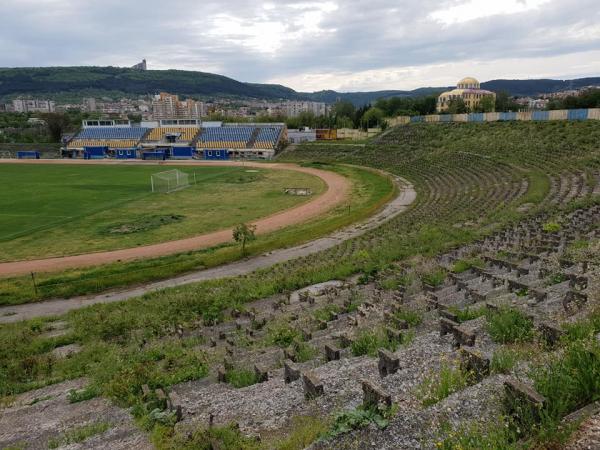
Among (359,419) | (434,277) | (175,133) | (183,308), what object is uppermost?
(175,133)

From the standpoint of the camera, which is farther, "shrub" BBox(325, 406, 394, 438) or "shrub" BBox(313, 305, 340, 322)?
"shrub" BBox(313, 305, 340, 322)

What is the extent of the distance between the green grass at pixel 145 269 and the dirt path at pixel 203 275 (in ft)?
2.29

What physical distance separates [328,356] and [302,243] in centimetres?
2271

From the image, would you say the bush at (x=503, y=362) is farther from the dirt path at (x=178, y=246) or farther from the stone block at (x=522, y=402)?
the dirt path at (x=178, y=246)

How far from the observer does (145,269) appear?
88.3ft

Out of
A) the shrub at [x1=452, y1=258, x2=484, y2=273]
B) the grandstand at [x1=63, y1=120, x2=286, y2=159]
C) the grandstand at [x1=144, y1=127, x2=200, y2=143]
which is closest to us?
the shrub at [x1=452, y1=258, x2=484, y2=273]

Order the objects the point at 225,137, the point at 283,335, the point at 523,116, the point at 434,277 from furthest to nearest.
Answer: the point at 225,137
the point at 523,116
the point at 434,277
the point at 283,335

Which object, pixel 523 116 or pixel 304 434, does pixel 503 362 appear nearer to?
pixel 304 434

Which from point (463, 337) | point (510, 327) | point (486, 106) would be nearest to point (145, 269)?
point (463, 337)

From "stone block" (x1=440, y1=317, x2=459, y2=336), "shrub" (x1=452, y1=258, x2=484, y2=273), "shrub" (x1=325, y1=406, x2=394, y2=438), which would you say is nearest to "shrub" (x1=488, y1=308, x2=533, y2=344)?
"stone block" (x1=440, y1=317, x2=459, y2=336)

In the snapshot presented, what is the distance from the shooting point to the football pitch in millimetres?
35750

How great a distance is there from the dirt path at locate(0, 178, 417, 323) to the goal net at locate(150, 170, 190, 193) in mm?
31007

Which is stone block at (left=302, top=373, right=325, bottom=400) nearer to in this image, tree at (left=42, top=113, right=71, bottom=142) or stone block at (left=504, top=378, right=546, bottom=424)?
stone block at (left=504, top=378, right=546, bottom=424)

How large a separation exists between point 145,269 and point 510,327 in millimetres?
22719
